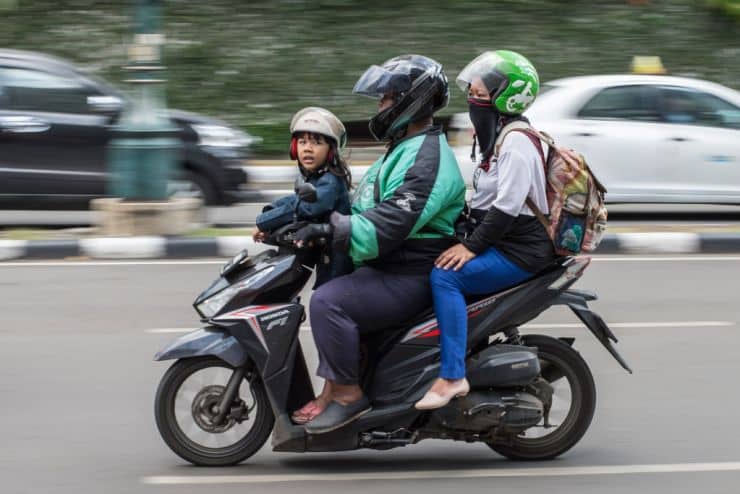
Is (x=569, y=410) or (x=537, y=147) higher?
(x=537, y=147)

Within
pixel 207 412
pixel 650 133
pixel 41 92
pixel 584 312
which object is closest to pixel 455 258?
pixel 584 312

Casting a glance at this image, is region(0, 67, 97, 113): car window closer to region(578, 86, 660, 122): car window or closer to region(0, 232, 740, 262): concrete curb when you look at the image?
region(0, 232, 740, 262): concrete curb

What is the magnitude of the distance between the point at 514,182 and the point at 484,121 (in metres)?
0.29

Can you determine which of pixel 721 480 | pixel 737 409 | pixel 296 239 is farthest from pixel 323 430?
pixel 737 409

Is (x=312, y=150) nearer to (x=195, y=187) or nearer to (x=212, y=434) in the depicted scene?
(x=212, y=434)

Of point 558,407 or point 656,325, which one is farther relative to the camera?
point 656,325

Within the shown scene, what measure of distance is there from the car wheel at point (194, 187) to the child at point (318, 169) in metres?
6.94

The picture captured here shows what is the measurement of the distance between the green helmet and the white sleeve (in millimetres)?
177

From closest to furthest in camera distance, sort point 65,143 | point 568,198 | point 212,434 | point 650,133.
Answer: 1. point 568,198
2. point 212,434
3. point 65,143
4. point 650,133

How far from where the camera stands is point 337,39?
1922 cm

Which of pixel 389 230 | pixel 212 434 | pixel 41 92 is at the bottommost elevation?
pixel 212 434

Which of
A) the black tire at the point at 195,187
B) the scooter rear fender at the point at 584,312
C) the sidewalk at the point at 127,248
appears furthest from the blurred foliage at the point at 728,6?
the scooter rear fender at the point at 584,312

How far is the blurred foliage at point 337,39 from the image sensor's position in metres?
18.5

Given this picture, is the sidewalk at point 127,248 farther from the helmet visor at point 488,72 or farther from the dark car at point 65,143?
the helmet visor at point 488,72
